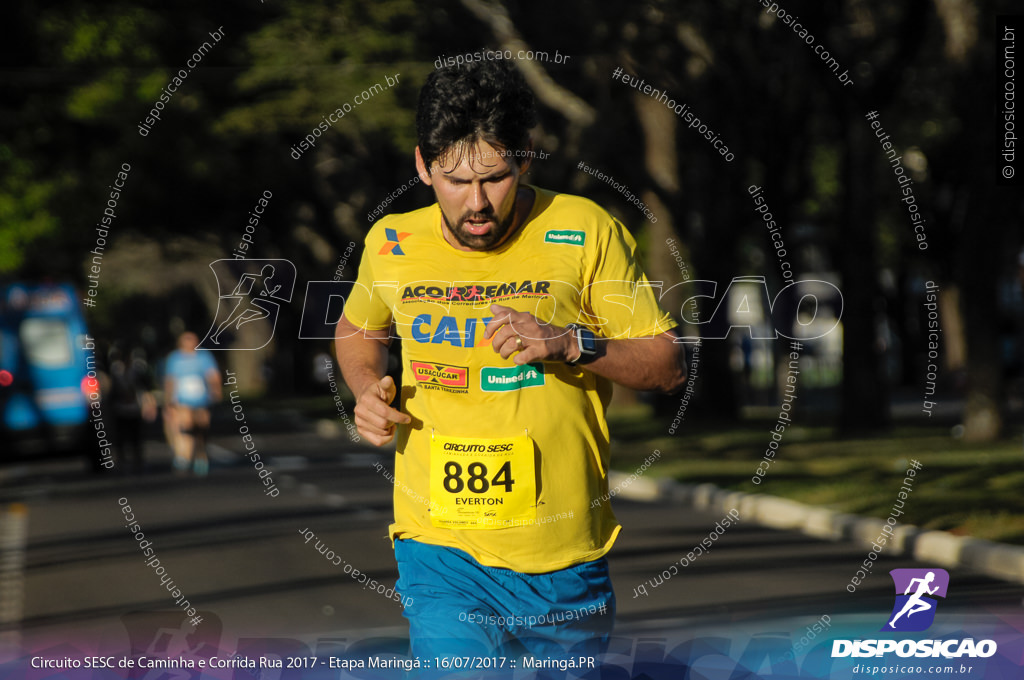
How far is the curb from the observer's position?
32.5 feet

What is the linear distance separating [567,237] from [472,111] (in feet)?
1.32

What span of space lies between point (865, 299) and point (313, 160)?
12162mm

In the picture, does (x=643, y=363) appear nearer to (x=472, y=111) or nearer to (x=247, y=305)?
(x=472, y=111)

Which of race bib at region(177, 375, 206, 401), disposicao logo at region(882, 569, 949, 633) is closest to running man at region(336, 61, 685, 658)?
disposicao logo at region(882, 569, 949, 633)

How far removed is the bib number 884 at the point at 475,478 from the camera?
3.94 meters

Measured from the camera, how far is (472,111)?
12.7ft

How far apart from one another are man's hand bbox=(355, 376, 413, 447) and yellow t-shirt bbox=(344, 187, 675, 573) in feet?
0.34

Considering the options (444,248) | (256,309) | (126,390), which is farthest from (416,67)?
(444,248)

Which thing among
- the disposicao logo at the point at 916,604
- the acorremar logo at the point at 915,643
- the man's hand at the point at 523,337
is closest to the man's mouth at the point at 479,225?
the man's hand at the point at 523,337

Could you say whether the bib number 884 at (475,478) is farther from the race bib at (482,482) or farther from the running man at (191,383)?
the running man at (191,383)

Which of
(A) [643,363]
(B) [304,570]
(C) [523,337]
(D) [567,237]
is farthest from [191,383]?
(C) [523,337]

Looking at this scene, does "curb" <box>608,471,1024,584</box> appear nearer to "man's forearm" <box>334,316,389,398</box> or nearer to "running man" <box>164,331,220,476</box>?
"running man" <box>164,331,220,476</box>

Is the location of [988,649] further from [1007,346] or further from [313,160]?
[1007,346]

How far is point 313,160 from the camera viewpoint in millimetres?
29312
